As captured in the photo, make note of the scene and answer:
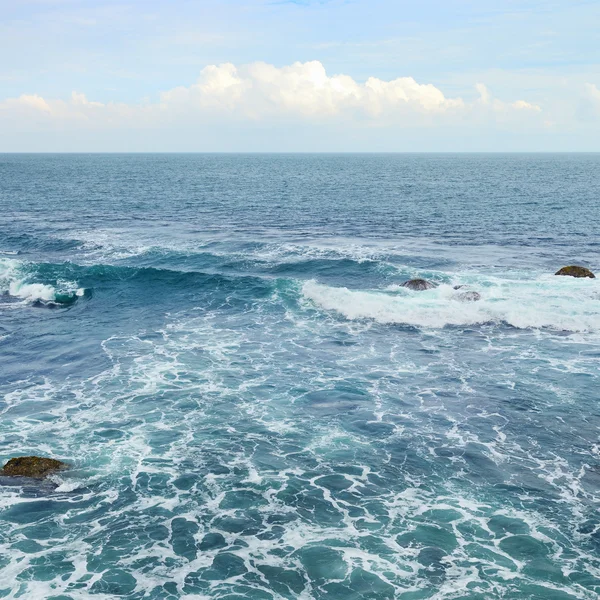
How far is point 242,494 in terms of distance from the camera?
83.5 feet

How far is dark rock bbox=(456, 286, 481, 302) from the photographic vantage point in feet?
162

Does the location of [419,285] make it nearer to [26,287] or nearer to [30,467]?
[30,467]

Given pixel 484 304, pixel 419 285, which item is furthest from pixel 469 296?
pixel 419 285

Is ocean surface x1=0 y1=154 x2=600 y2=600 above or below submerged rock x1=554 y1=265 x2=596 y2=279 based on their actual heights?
below

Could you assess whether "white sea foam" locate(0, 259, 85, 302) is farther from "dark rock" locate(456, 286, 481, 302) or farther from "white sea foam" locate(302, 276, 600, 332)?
"dark rock" locate(456, 286, 481, 302)

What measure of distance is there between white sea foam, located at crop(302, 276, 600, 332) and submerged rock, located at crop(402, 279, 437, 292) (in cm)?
88

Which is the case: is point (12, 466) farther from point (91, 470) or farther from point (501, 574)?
point (501, 574)

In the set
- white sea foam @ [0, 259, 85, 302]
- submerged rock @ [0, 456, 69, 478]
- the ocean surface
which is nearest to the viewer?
the ocean surface

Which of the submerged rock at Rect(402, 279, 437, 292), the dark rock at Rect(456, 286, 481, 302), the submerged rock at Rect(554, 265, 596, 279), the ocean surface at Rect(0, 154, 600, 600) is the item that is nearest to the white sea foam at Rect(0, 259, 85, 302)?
the ocean surface at Rect(0, 154, 600, 600)

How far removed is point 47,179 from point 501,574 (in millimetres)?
177455

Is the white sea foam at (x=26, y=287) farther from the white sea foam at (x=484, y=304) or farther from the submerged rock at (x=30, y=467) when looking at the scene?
the submerged rock at (x=30, y=467)

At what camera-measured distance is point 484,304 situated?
48406mm

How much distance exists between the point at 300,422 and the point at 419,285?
84.6 feet

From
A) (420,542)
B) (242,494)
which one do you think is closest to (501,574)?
(420,542)
